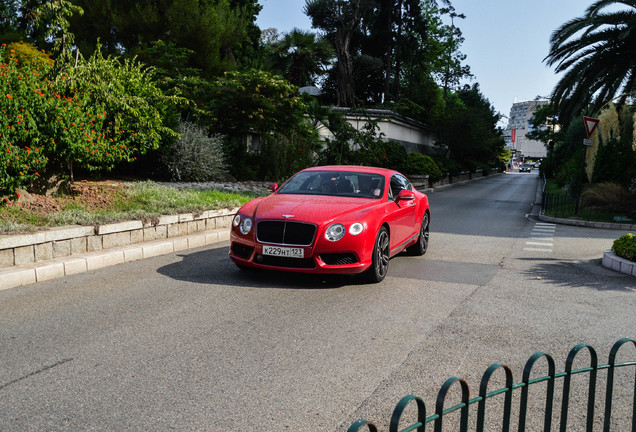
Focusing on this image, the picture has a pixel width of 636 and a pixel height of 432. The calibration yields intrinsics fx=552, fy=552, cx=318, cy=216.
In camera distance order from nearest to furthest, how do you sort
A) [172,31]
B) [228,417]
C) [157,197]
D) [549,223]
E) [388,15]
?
[228,417]
[157,197]
[549,223]
[172,31]
[388,15]

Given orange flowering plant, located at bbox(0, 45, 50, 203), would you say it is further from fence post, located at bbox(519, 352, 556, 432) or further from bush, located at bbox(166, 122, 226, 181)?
fence post, located at bbox(519, 352, 556, 432)

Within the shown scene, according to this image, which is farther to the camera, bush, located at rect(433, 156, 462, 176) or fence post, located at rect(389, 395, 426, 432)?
bush, located at rect(433, 156, 462, 176)

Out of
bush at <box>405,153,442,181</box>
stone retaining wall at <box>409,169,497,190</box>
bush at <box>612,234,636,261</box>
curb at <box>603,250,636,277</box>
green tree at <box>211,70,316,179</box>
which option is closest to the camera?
curb at <box>603,250,636,277</box>

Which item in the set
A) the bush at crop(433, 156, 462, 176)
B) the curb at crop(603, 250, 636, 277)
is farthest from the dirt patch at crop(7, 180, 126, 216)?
the bush at crop(433, 156, 462, 176)

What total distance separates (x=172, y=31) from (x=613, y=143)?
19.4 metres

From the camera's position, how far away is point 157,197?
11.1 m

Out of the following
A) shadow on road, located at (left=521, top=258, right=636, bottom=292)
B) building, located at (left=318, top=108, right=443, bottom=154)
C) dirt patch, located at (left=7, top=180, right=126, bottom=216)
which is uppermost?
building, located at (left=318, top=108, right=443, bottom=154)

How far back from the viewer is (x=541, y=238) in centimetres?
1291

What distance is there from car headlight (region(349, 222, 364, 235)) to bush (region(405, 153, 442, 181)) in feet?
80.6

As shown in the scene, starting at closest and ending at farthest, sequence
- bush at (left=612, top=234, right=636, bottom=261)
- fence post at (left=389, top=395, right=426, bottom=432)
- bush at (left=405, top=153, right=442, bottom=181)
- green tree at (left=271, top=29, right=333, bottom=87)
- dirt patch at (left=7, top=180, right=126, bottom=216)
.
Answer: fence post at (left=389, top=395, right=426, bottom=432)
bush at (left=612, top=234, right=636, bottom=261)
dirt patch at (left=7, top=180, right=126, bottom=216)
bush at (left=405, top=153, right=442, bottom=181)
green tree at (left=271, top=29, right=333, bottom=87)

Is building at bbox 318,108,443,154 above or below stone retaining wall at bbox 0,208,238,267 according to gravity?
above

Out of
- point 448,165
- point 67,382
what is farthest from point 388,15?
point 67,382

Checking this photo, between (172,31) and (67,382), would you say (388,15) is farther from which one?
(67,382)

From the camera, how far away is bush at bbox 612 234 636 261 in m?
8.80
